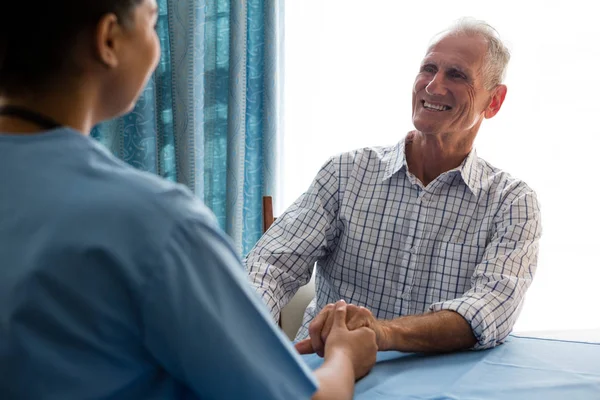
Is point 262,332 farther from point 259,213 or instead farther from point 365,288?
point 259,213

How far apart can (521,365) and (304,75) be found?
5.96 feet

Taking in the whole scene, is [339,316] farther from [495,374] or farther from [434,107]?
[434,107]

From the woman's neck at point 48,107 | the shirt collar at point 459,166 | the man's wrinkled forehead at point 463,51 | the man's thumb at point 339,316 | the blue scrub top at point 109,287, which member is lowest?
the man's thumb at point 339,316

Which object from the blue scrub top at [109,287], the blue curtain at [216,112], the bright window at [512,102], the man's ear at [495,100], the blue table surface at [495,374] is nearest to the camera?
the blue scrub top at [109,287]

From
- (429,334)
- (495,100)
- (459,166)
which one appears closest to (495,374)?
(429,334)

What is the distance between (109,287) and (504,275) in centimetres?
112

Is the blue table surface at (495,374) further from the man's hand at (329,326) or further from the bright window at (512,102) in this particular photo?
the bright window at (512,102)

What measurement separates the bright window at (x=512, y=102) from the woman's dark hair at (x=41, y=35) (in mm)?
2109

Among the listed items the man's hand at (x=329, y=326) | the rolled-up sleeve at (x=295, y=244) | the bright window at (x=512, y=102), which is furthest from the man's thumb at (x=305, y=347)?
Answer: the bright window at (x=512, y=102)

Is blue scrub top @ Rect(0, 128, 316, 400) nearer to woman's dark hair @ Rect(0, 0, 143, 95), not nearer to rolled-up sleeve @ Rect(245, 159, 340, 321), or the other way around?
woman's dark hair @ Rect(0, 0, 143, 95)

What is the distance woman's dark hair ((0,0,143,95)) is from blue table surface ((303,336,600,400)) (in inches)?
28.6

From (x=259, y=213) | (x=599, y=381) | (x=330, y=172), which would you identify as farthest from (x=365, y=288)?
(x=259, y=213)

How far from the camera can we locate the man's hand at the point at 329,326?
4.21 ft

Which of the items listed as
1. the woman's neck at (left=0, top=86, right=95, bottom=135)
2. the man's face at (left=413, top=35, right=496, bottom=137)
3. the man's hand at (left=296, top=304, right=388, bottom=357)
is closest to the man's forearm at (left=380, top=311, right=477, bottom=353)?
the man's hand at (left=296, top=304, right=388, bottom=357)
